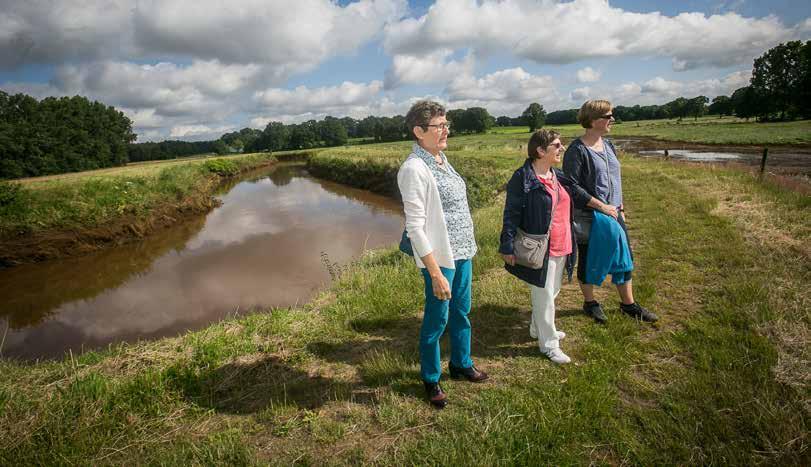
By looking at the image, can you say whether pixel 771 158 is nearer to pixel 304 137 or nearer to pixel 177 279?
pixel 177 279

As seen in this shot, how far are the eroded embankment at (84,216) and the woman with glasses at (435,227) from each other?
14.4 metres

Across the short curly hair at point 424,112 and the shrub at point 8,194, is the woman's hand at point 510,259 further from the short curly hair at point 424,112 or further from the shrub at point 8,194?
the shrub at point 8,194

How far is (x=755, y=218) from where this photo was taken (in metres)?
6.48

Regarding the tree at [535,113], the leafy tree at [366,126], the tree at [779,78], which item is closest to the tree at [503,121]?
the tree at [535,113]

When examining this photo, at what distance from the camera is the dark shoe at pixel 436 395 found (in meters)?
2.71

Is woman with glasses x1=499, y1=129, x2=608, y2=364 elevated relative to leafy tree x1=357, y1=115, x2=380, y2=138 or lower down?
lower down

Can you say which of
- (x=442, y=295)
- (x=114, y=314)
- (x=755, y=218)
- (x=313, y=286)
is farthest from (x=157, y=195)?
(x=755, y=218)

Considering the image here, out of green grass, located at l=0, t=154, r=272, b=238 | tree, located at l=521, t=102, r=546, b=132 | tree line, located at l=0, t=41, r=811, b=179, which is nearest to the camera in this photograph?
green grass, located at l=0, t=154, r=272, b=238

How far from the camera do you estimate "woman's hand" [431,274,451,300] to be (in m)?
2.33

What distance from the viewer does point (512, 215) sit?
2980mm

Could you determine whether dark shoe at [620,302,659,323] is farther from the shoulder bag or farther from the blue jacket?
the shoulder bag

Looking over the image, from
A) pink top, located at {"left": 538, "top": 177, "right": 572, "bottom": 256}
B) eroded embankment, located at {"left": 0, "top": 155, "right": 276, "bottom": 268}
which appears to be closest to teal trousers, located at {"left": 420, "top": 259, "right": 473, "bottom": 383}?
pink top, located at {"left": 538, "top": 177, "right": 572, "bottom": 256}

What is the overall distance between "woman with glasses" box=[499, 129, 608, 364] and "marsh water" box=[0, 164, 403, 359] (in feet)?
15.7

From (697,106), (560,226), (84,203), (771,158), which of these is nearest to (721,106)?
(697,106)
